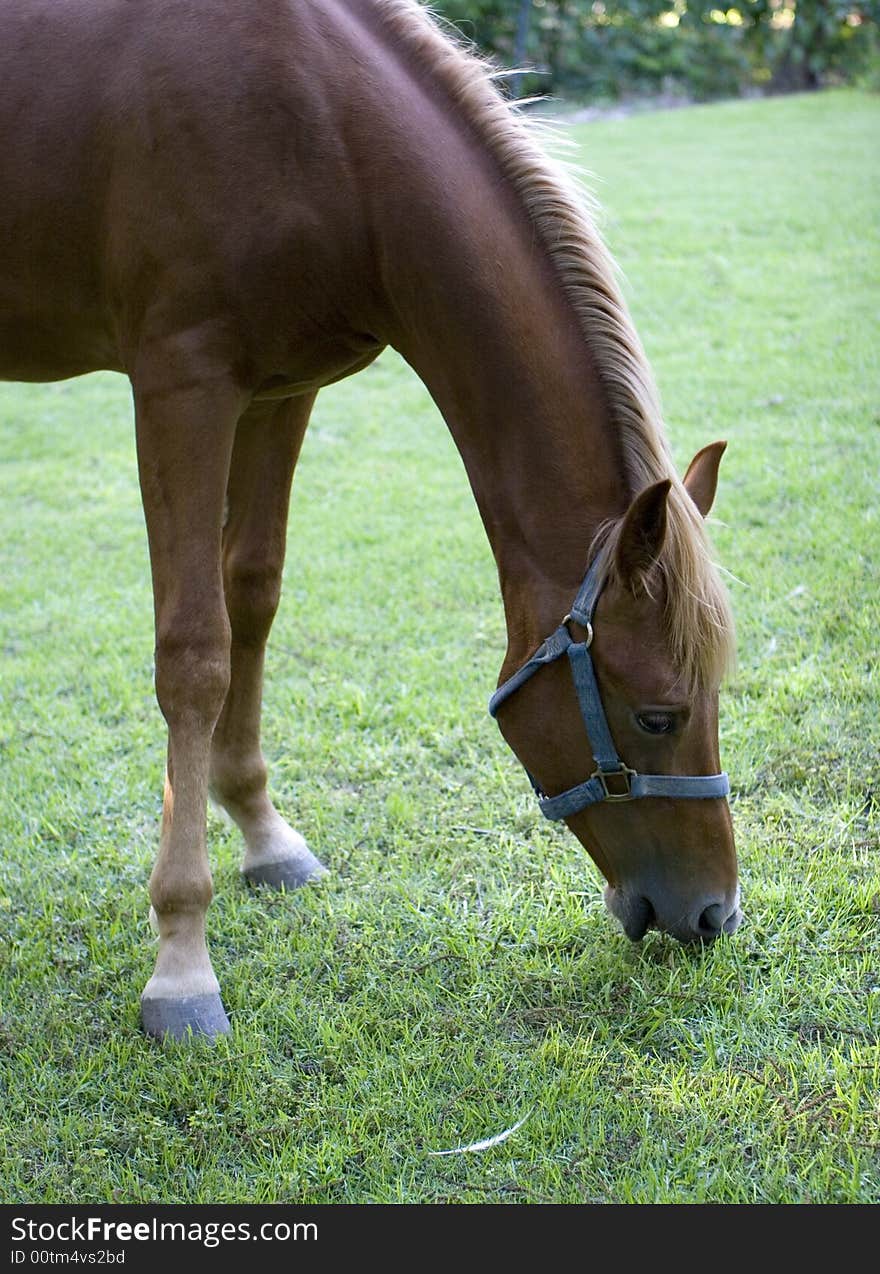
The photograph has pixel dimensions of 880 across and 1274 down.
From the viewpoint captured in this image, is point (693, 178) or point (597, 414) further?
point (693, 178)

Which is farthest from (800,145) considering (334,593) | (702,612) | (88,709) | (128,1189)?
(128,1189)


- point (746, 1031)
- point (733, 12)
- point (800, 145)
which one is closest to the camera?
point (746, 1031)

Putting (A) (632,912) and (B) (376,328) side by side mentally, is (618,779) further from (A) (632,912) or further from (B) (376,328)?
(B) (376,328)

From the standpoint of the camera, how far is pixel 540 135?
2.39 meters

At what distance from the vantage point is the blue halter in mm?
2193

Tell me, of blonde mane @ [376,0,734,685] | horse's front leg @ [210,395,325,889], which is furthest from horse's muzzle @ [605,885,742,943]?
horse's front leg @ [210,395,325,889]

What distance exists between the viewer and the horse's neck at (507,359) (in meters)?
2.21

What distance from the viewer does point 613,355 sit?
219 centimetres

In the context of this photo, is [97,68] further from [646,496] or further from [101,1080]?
[101,1080]

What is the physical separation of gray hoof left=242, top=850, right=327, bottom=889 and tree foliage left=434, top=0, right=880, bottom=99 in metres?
13.1

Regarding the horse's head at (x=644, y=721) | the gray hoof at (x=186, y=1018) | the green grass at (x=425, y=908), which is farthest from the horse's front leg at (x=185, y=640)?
the horse's head at (x=644, y=721)

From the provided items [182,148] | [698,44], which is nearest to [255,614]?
[182,148]

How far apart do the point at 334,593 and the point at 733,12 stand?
13.9m

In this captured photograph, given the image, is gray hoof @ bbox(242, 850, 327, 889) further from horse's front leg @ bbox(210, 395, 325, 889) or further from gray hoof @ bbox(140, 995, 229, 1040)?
gray hoof @ bbox(140, 995, 229, 1040)
